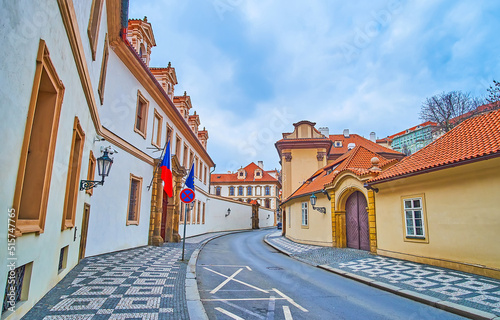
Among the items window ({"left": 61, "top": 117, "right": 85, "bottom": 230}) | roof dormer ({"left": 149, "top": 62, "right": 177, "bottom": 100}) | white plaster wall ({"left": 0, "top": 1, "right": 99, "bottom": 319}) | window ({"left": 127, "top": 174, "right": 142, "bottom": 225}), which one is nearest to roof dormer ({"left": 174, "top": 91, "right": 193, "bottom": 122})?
roof dormer ({"left": 149, "top": 62, "right": 177, "bottom": 100})

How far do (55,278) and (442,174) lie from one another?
1164 centimetres

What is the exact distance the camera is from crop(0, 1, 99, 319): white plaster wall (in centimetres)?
318

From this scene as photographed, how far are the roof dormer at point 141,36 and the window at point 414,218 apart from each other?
1480 centimetres

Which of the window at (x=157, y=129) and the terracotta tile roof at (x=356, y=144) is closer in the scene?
the window at (x=157, y=129)

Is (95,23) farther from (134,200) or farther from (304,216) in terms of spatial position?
(304,216)

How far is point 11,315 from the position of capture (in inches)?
149

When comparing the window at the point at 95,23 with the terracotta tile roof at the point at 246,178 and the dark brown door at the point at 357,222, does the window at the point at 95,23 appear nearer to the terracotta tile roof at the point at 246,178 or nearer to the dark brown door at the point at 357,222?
the dark brown door at the point at 357,222

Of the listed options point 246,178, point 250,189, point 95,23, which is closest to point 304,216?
point 95,23

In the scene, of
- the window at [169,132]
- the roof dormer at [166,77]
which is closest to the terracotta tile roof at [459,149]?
the window at [169,132]

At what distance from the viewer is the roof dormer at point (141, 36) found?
16.1m

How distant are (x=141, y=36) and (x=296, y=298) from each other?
15517 millimetres

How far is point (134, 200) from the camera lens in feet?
49.0

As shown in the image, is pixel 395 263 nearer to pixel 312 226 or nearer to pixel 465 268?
pixel 465 268

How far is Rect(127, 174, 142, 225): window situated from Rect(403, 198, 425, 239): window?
12108 mm
